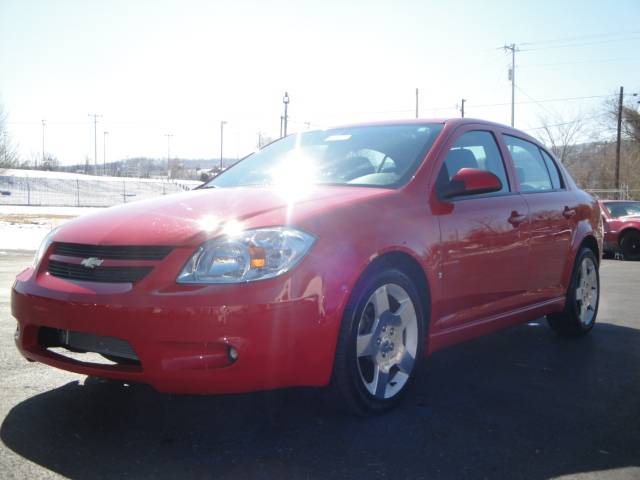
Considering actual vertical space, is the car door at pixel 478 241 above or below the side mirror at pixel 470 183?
below

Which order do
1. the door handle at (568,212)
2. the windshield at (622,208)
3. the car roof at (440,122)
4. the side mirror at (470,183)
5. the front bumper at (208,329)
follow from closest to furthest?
the front bumper at (208,329) < the side mirror at (470,183) < the car roof at (440,122) < the door handle at (568,212) < the windshield at (622,208)

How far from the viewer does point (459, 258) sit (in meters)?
3.88

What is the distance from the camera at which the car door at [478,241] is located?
12.6 ft

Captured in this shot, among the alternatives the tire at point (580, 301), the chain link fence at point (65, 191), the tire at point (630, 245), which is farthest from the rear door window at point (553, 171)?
the chain link fence at point (65, 191)

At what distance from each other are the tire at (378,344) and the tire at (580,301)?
2312 mm

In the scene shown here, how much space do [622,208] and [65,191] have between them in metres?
65.4

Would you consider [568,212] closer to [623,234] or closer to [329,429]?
[329,429]

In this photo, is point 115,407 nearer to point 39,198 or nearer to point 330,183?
point 330,183

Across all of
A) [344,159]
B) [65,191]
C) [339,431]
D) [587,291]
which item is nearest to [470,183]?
[344,159]

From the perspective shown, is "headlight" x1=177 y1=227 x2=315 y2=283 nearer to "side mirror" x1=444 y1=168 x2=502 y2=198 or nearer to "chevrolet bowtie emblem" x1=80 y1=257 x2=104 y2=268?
"chevrolet bowtie emblem" x1=80 y1=257 x2=104 y2=268

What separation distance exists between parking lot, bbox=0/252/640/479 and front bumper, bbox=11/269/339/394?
286 mm

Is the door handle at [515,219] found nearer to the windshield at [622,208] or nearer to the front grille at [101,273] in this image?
the front grille at [101,273]

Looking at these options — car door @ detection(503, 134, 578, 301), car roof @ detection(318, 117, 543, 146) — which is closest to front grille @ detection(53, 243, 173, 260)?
car roof @ detection(318, 117, 543, 146)

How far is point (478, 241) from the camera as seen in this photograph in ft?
13.3
